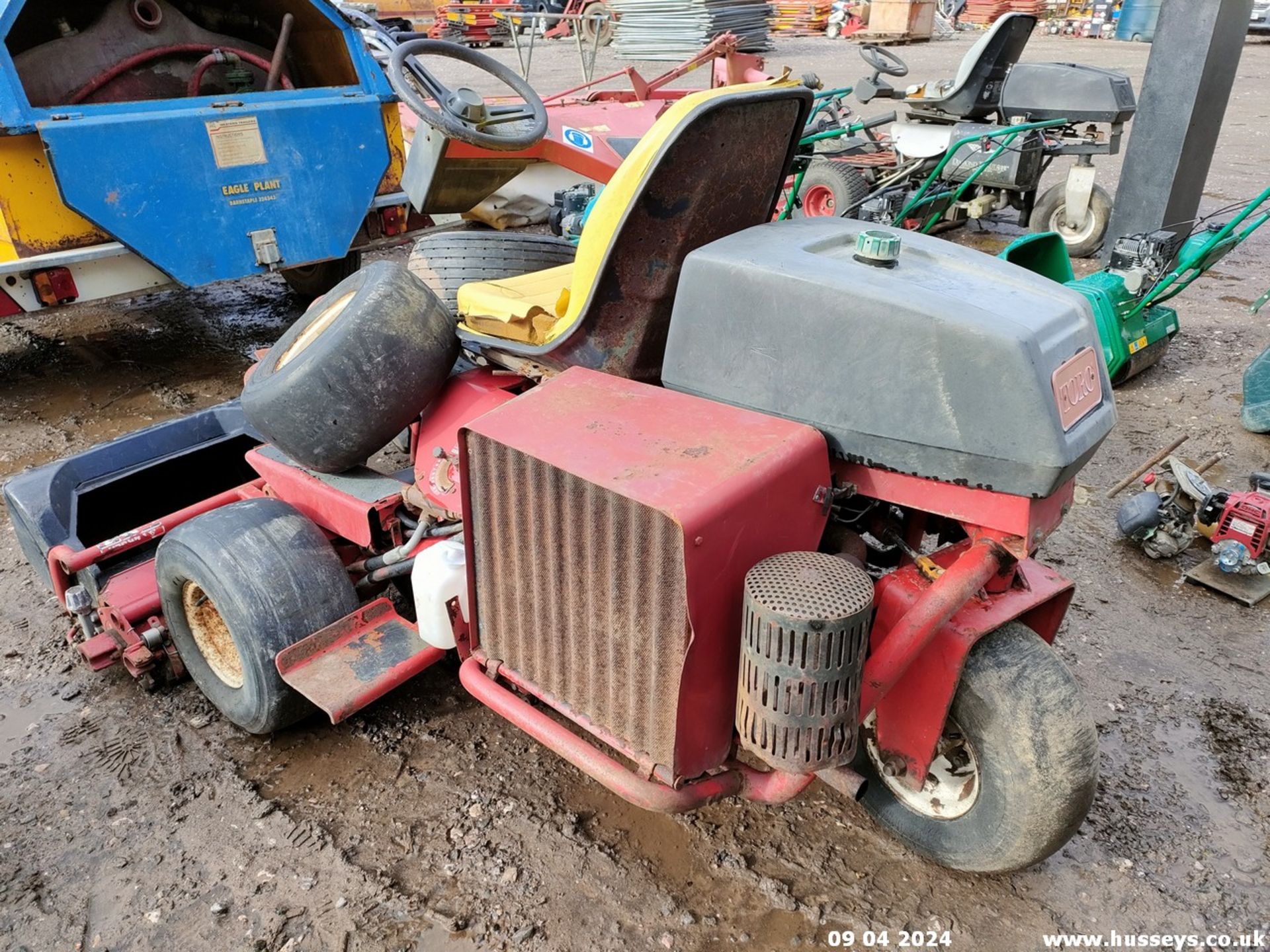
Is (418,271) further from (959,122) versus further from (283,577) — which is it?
(959,122)

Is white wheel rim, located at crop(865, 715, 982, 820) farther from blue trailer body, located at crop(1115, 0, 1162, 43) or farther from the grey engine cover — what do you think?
blue trailer body, located at crop(1115, 0, 1162, 43)

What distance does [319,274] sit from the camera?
5.56 meters

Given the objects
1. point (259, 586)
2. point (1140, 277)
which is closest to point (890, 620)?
point (259, 586)

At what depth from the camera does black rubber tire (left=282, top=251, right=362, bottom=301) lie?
5.46 metres

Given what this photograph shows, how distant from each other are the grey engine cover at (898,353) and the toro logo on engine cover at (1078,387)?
0.02m

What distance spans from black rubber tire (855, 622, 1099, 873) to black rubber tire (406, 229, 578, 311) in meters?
1.64

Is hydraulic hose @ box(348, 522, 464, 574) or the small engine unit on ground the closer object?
the small engine unit on ground

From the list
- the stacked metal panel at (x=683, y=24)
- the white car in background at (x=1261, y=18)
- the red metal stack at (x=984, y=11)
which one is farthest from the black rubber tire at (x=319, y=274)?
the red metal stack at (x=984, y=11)

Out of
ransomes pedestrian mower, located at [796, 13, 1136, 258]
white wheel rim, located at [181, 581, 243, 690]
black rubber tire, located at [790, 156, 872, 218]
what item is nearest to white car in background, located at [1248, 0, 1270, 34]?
ransomes pedestrian mower, located at [796, 13, 1136, 258]

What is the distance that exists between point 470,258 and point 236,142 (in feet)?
7.22

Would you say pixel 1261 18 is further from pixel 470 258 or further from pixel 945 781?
pixel 945 781

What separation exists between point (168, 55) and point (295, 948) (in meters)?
4.48

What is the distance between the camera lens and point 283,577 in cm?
228

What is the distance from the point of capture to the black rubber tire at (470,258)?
2.67 metres
